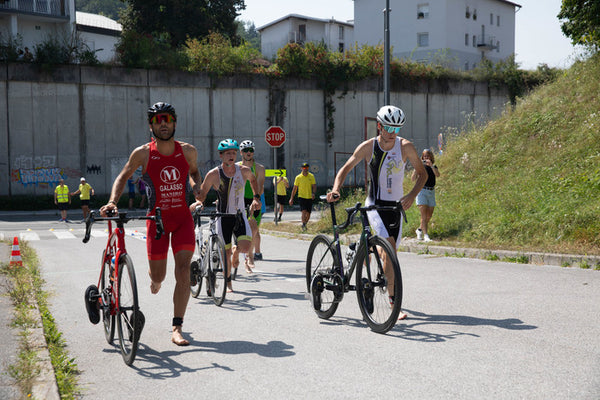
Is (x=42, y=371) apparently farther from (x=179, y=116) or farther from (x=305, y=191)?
(x=179, y=116)

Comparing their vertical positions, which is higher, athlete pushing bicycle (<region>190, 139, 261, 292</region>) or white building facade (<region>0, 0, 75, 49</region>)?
white building facade (<region>0, 0, 75, 49</region>)

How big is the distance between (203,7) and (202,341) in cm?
4140

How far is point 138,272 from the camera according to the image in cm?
1061

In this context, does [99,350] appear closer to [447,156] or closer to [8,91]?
[447,156]

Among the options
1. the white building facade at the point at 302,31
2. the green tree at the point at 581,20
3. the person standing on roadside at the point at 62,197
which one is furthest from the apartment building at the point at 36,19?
the white building facade at the point at 302,31

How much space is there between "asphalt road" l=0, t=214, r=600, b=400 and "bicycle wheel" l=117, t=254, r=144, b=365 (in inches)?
5.6

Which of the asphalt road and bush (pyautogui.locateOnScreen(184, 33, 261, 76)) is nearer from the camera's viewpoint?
the asphalt road

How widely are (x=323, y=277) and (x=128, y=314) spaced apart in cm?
212

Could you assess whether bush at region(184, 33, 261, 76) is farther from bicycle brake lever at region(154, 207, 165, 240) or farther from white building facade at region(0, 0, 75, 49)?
bicycle brake lever at region(154, 207, 165, 240)

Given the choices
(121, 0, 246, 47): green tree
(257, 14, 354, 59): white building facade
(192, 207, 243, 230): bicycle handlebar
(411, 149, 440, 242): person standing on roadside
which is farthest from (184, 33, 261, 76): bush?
(257, 14, 354, 59): white building facade

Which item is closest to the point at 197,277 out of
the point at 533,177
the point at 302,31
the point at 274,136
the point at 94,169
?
the point at 533,177

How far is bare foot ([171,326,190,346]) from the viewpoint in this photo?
567 centimetres

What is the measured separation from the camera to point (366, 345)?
550 centimetres

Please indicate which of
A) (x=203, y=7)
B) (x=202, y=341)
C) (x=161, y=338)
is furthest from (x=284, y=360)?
(x=203, y=7)
